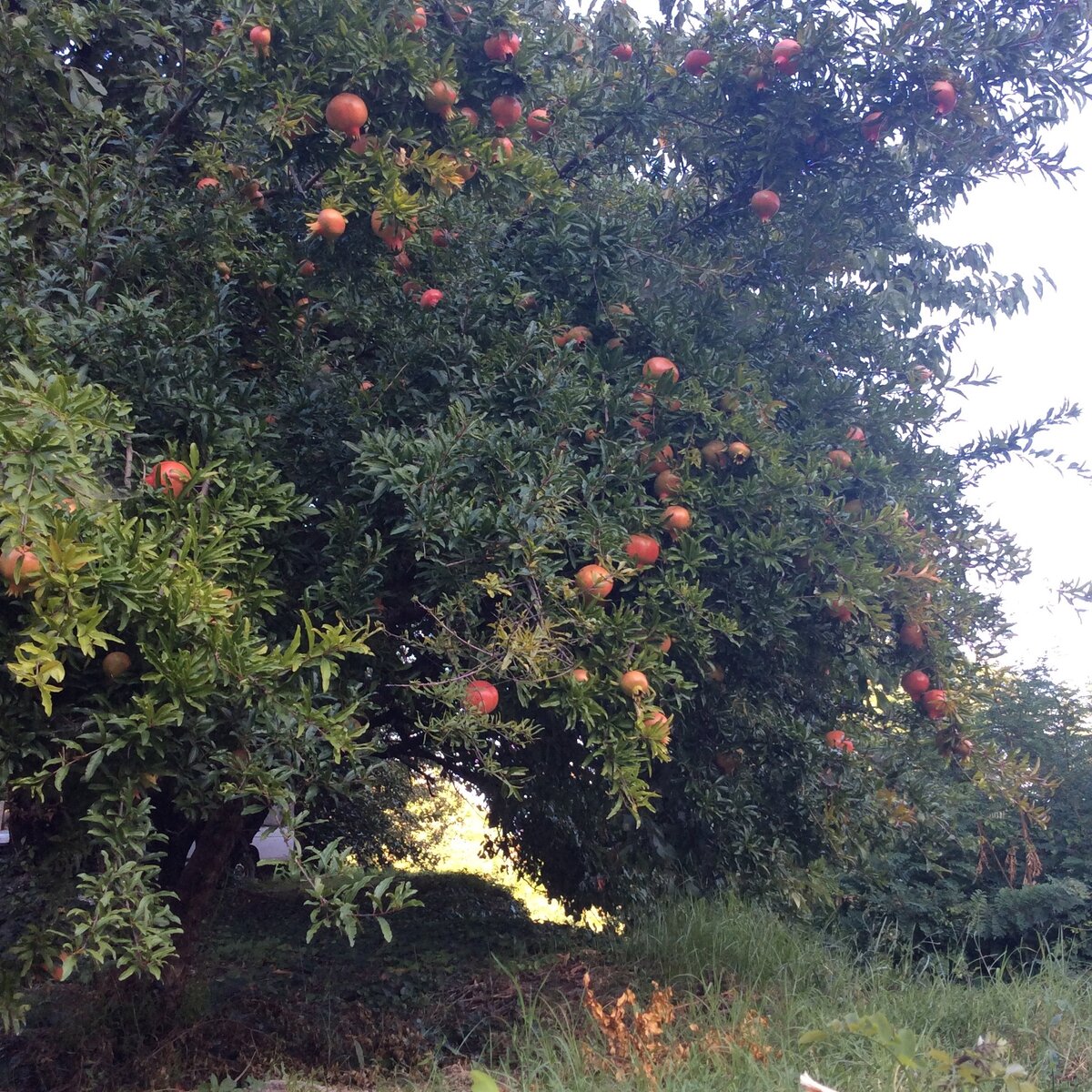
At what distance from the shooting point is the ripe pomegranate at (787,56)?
418cm

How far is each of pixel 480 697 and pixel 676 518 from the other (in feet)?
3.30

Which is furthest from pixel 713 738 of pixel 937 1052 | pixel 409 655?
pixel 937 1052

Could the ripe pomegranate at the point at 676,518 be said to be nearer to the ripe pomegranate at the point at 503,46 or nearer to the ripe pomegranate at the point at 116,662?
the ripe pomegranate at the point at 116,662

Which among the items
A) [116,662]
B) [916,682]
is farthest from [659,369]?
[116,662]

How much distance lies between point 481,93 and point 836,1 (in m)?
1.67

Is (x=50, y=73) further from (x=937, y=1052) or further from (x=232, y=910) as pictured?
(x=232, y=910)

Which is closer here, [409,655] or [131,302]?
[131,302]

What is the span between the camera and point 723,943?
4.42 meters

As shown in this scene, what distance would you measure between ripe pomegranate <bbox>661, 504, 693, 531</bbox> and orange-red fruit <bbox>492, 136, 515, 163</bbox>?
1.50 meters

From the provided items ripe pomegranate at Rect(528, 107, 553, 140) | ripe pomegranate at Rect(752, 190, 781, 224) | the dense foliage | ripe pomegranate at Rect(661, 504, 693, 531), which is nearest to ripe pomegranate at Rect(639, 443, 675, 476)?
the dense foliage

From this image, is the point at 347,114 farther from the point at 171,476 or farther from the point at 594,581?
the point at 594,581

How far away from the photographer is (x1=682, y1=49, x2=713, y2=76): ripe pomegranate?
14.7 feet

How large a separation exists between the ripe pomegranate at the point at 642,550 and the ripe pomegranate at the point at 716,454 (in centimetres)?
52

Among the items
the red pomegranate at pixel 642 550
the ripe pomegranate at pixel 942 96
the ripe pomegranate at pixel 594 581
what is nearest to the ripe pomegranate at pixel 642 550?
the red pomegranate at pixel 642 550
